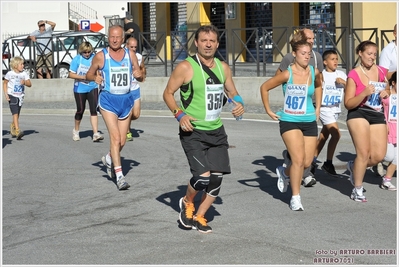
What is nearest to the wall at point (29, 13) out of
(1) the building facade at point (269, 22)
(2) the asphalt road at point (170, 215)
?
(1) the building facade at point (269, 22)

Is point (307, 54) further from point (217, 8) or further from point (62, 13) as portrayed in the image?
point (62, 13)

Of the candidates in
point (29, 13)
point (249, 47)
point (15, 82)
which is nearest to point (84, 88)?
point (15, 82)

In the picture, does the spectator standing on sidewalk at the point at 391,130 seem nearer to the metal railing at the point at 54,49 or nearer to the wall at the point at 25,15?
the metal railing at the point at 54,49

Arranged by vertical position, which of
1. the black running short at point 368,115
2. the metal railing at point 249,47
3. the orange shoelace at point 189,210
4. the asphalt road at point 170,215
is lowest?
the asphalt road at point 170,215

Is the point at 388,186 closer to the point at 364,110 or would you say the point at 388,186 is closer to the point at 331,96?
the point at 364,110

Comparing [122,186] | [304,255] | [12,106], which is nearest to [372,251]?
[304,255]

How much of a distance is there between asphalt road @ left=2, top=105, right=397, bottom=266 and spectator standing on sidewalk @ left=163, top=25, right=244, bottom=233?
34cm

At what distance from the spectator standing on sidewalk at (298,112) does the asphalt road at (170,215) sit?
1.65 ft

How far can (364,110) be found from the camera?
8.89 meters

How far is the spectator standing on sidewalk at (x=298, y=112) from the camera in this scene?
8.46 meters

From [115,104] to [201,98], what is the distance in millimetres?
2771

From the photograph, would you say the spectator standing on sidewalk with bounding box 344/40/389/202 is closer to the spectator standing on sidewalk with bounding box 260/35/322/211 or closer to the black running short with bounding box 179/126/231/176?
the spectator standing on sidewalk with bounding box 260/35/322/211

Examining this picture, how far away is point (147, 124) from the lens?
56.1 feet

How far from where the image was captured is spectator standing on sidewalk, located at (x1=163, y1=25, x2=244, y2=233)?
743cm
